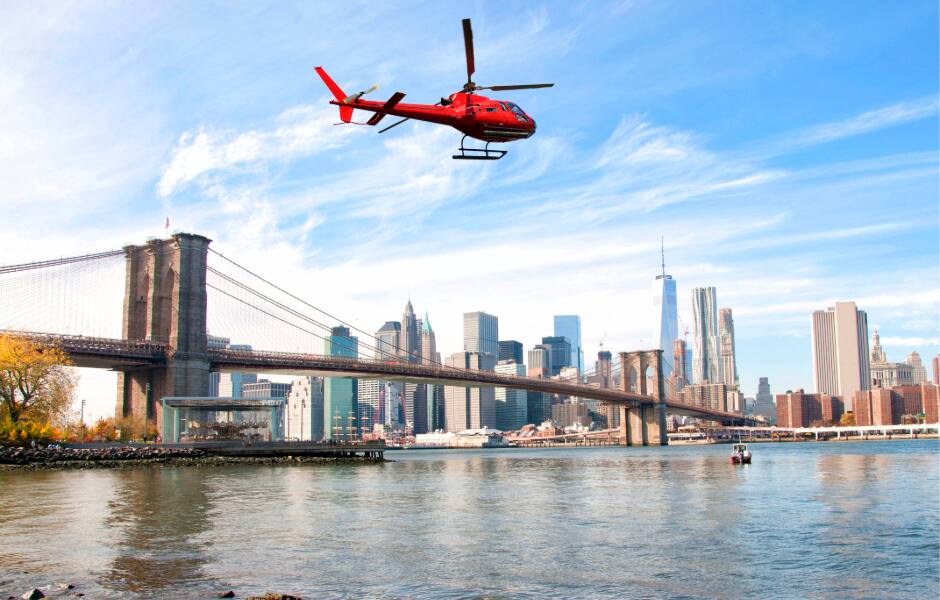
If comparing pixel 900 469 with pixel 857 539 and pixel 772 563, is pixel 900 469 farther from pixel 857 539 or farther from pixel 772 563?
pixel 772 563

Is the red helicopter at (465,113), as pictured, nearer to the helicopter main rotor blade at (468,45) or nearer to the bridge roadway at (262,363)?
the helicopter main rotor blade at (468,45)

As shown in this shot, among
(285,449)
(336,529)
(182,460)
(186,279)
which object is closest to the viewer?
(336,529)

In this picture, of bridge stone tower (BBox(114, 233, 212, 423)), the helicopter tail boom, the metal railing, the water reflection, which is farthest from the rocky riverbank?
the helicopter tail boom

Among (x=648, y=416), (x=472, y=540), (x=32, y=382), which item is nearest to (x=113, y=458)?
(x=32, y=382)

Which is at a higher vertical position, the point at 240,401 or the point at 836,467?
the point at 240,401

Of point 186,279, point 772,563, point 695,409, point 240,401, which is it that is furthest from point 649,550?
point 695,409

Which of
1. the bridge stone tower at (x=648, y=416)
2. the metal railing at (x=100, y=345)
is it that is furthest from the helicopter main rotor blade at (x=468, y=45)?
the bridge stone tower at (x=648, y=416)
